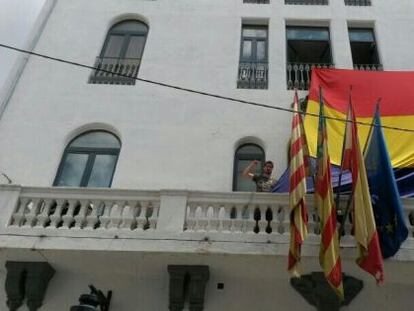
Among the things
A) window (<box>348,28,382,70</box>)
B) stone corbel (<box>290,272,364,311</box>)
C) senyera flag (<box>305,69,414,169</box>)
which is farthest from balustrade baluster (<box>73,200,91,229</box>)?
window (<box>348,28,382,70</box>)

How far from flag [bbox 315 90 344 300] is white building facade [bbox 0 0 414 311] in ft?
2.17

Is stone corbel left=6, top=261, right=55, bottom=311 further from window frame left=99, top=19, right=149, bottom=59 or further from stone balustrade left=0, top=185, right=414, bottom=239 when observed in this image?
window frame left=99, top=19, right=149, bottom=59

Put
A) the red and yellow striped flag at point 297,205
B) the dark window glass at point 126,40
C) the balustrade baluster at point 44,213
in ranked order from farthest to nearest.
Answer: the dark window glass at point 126,40, the balustrade baluster at point 44,213, the red and yellow striped flag at point 297,205

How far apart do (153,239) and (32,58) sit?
6.70 metres

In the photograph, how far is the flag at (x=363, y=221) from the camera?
6902 millimetres

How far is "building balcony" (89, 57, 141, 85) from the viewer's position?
39.8 ft

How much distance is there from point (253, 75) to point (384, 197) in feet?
17.8

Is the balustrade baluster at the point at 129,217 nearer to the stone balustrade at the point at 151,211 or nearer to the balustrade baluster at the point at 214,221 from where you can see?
the stone balustrade at the point at 151,211

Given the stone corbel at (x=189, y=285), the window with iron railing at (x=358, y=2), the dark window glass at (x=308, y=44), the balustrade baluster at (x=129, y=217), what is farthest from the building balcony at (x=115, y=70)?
the window with iron railing at (x=358, y=2)

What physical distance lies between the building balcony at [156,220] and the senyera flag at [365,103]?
1.82 meters

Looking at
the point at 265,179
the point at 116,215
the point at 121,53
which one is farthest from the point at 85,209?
the point at 121,53

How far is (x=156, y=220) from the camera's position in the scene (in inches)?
331

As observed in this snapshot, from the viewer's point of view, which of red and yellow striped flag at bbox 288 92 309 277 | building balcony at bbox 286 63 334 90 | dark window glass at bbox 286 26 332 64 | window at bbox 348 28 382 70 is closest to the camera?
red and yellow striped flag at bbox 288 92 309 277

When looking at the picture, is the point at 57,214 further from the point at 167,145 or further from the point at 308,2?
the point at 308,2
